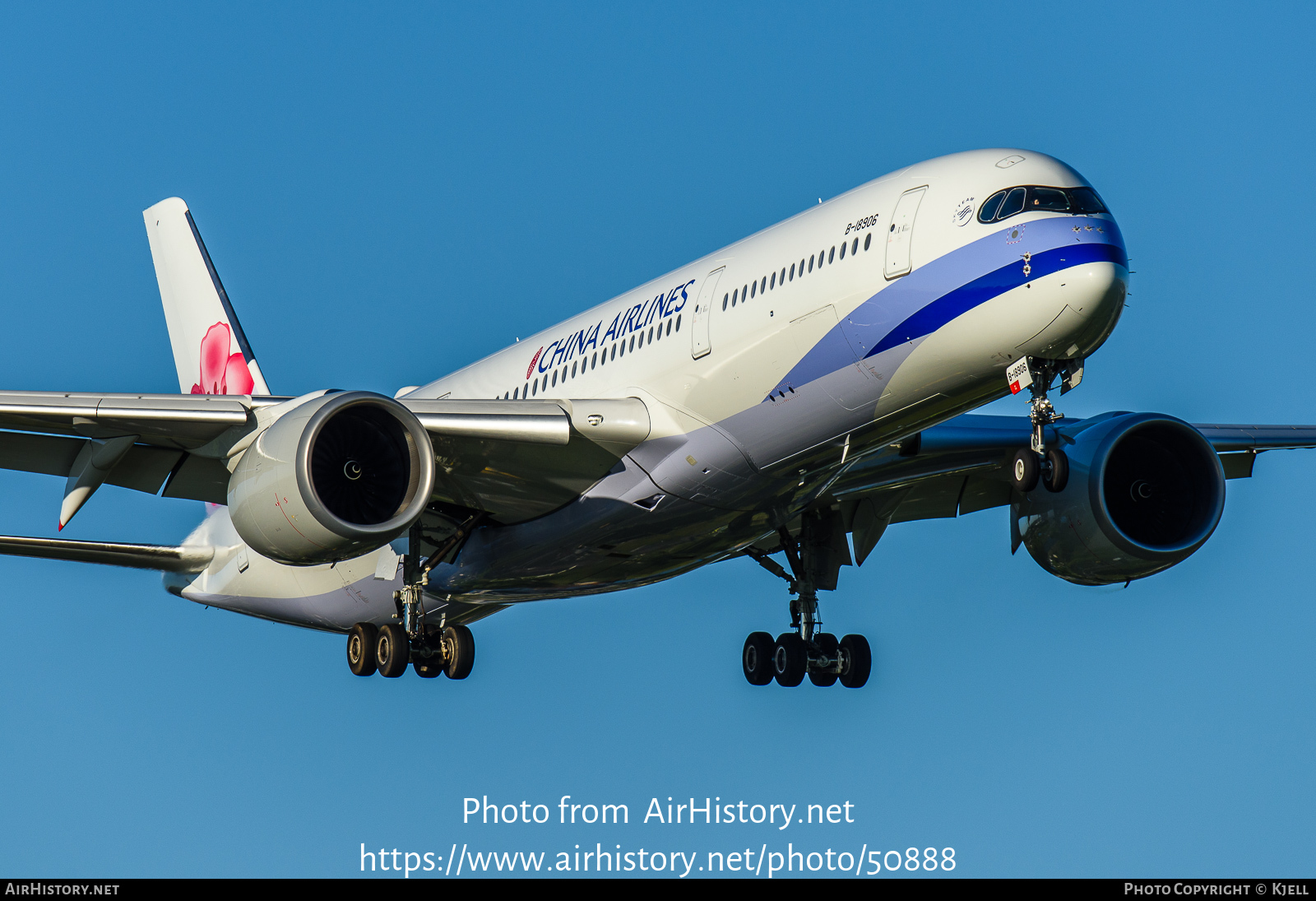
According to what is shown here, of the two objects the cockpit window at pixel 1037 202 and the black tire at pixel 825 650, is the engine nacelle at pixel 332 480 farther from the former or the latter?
the black tire at pixel 825 650

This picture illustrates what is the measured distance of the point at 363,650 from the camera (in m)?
24.0

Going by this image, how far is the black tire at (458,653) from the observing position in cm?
2416

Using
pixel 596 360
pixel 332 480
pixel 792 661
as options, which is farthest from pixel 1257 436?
pixel 332 480

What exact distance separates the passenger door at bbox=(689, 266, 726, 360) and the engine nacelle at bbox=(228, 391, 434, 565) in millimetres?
3679

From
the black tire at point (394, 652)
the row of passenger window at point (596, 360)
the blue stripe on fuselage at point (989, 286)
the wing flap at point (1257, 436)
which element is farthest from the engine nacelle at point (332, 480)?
the wing flap at point (1257, 436)

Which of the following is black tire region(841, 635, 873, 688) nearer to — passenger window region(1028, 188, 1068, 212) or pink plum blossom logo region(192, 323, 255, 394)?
passenger window region(1028, 188, 1068, 212)

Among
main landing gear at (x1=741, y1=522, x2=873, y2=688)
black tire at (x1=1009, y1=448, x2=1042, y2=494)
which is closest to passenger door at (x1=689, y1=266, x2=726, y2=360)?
black tire at (x1=1009, y1=448, x2=1042, y2=494)

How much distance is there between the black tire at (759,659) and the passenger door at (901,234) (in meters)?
10.3

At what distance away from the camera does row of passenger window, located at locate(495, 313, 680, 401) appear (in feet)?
66.8

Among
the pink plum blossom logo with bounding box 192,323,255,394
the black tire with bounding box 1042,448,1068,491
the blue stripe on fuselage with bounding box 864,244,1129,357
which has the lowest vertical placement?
the black tire with bounding box 1042,448,1068,491

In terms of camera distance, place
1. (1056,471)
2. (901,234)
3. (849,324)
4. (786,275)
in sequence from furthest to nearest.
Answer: (786,275), (849,324), (901,234), (1056,471)

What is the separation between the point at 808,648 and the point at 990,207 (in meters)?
10.8

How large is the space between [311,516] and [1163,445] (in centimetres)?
1424

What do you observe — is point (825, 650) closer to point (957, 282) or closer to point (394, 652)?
point (394, 652)
